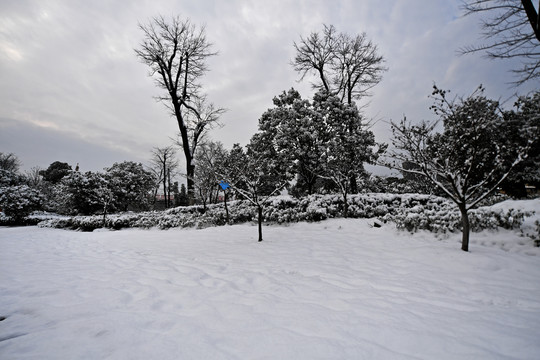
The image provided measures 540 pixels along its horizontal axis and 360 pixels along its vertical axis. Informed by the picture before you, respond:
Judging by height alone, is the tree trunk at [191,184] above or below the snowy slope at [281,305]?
above

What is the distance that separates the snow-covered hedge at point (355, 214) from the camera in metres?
5.98

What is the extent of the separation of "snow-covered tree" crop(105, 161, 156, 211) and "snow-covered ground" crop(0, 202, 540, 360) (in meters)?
18.1

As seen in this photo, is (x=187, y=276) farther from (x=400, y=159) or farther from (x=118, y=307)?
(x=400, y=159)

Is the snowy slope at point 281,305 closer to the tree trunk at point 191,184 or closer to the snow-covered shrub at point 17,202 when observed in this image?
the tree trunk at point 191,184

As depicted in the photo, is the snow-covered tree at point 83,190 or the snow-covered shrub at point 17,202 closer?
the snow-covered shrub at point 17,202

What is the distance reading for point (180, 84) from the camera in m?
17.7

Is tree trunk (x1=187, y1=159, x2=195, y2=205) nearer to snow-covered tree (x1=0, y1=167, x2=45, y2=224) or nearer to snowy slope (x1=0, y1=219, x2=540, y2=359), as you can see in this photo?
snowy slope (x1=0, y1=219, x2=540, y2=359)

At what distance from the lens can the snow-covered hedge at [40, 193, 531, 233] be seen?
5977 mm

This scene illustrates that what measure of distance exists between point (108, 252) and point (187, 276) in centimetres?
374

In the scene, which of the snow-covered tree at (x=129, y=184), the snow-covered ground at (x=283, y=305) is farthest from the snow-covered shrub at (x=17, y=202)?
the snow-covered ground at (x=283, y=305)

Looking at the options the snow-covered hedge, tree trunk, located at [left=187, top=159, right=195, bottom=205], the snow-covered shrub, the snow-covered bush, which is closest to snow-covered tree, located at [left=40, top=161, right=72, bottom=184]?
the snow-covered shrub

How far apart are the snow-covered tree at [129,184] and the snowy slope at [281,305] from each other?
723 inches

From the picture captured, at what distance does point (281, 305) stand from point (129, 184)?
25.1m

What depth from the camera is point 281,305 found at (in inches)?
104
